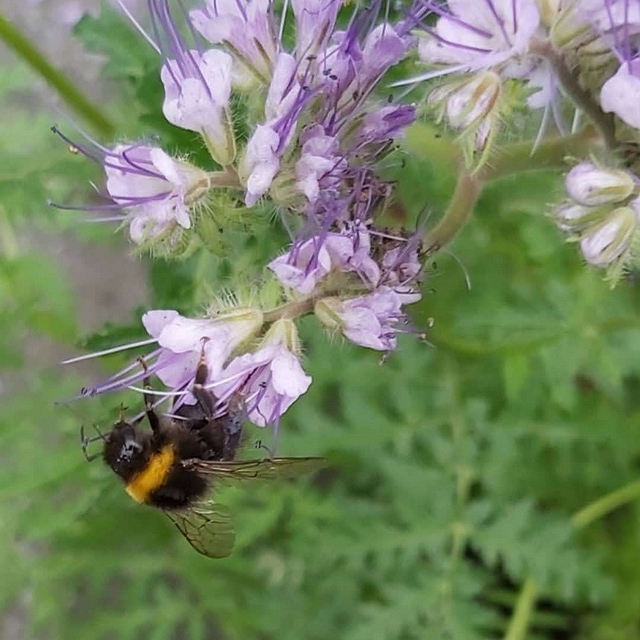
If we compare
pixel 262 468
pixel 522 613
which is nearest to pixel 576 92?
pixel 262 468

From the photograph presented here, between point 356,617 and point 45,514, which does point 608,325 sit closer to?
point 356,617

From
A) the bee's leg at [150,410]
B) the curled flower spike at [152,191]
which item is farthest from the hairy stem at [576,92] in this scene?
the bee's leg at [150,410]

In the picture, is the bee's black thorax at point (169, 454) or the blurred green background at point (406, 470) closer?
the bee's black thorax at point (169, 454)

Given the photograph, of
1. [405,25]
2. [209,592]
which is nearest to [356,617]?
[209,592]

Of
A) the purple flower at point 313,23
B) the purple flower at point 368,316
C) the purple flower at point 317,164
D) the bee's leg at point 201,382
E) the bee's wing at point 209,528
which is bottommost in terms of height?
the bee's wing at point 209,528

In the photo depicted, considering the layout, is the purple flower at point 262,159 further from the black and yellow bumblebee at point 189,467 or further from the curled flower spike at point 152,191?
the black and yellow bumblebee at point 189,467

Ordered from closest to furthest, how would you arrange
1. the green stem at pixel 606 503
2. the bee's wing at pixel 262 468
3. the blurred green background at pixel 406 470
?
1. the bee's wing at pixel 262 468
2. the blurred green background at pixel 406 470
3. the green stem at pixel 606 503

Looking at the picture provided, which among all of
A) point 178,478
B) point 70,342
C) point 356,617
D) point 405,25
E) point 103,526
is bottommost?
point 356,617
